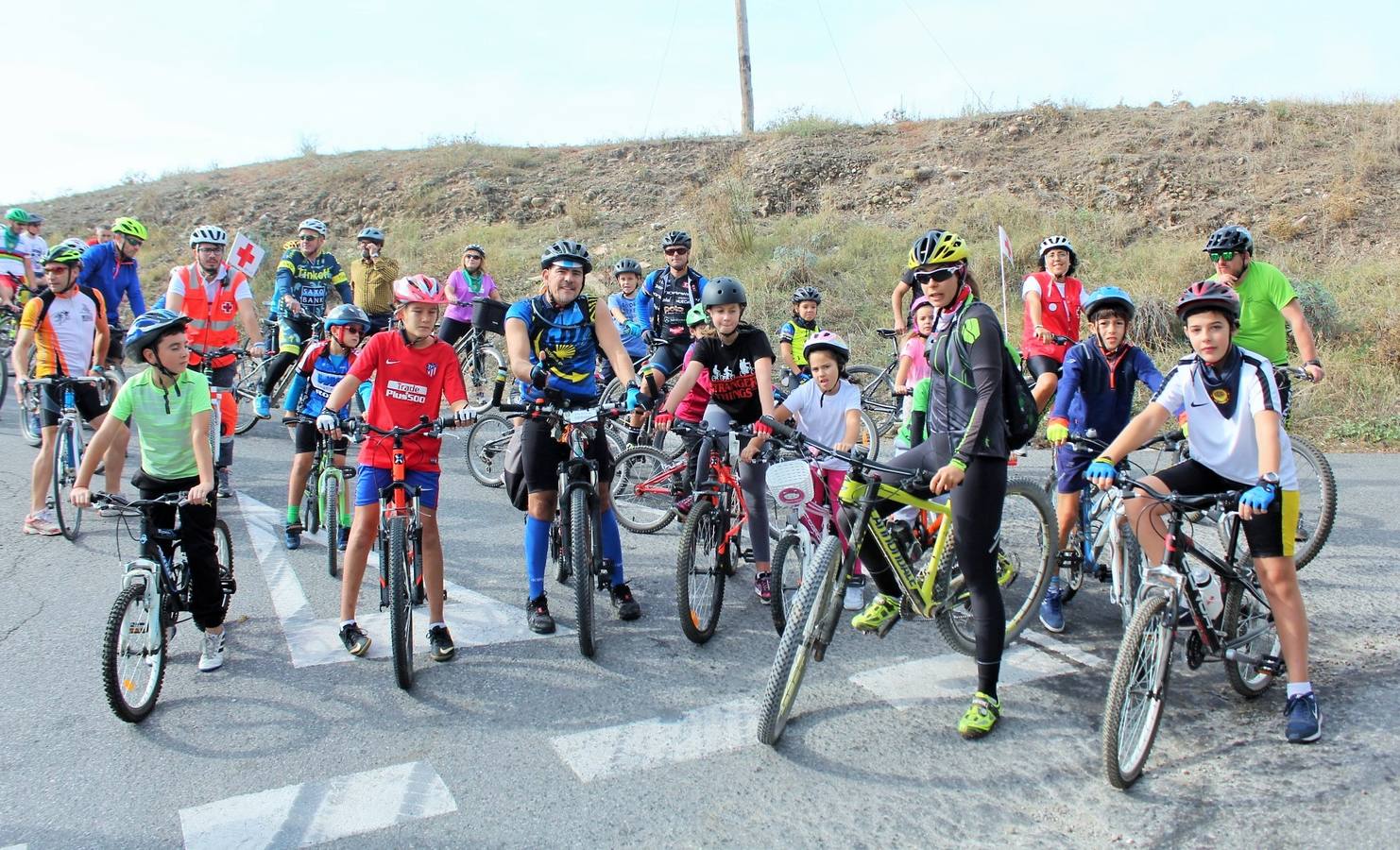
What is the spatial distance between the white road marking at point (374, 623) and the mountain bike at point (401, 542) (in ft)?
1.14

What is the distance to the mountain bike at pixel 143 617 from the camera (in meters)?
4.19

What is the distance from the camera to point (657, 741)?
4094mm

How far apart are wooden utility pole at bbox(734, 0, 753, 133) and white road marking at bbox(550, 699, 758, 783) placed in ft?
81.5

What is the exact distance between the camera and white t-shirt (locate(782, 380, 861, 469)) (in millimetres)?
6004

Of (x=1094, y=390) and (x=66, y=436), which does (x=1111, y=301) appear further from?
(x=66, y=436)

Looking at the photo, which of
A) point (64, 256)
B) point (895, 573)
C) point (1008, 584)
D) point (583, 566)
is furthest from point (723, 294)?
point (64, 256)

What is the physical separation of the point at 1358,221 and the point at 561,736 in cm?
1855

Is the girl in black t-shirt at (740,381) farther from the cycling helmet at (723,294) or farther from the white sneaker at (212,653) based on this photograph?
the white sneaker at (212,653)

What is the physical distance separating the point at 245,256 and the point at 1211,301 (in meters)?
8.19

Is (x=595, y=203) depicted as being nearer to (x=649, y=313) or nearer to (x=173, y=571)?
(x=649, y=313)

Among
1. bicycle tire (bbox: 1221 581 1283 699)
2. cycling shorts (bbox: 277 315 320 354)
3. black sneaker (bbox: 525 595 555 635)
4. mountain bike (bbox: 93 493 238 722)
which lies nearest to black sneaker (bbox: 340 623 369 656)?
mountain bike (bbox: 93 493 238 722)

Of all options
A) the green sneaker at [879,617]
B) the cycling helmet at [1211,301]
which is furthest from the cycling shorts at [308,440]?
the cycling helmet at [1211,301]

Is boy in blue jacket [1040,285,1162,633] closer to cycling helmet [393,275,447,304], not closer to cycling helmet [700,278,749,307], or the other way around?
cycling helmet [700,278,749,307]

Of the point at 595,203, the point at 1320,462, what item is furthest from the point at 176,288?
the point at 595,203
